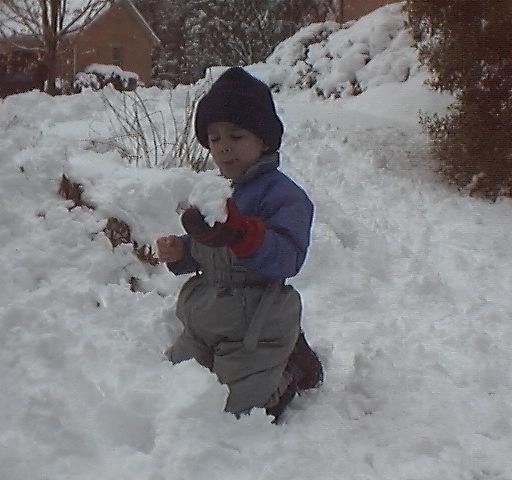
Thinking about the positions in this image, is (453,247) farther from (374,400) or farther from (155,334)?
(155,334)

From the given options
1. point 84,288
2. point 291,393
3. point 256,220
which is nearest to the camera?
point 256,220

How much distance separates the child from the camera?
238cm

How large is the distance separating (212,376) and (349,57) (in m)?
9.22

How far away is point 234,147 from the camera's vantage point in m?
2.48

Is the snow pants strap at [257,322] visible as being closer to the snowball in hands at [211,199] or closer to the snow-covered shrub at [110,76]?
the snowball in hands at [211,199]

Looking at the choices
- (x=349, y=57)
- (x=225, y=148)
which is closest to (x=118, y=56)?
(x=349, y=57)

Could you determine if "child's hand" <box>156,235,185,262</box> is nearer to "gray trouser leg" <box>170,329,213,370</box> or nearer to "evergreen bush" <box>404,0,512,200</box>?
"gray trouser leg" <box>170,329,213,370</box>

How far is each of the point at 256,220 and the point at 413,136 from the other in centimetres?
627

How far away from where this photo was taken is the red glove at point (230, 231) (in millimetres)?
2086

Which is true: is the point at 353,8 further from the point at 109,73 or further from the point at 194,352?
the point at 194,352

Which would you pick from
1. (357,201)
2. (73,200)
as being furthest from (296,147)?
(73,200)

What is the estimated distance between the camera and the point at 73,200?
4.18m

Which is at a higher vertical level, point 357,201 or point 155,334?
point 155,334

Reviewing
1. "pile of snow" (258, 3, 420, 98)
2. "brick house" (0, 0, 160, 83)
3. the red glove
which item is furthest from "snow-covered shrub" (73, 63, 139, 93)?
the red glove
